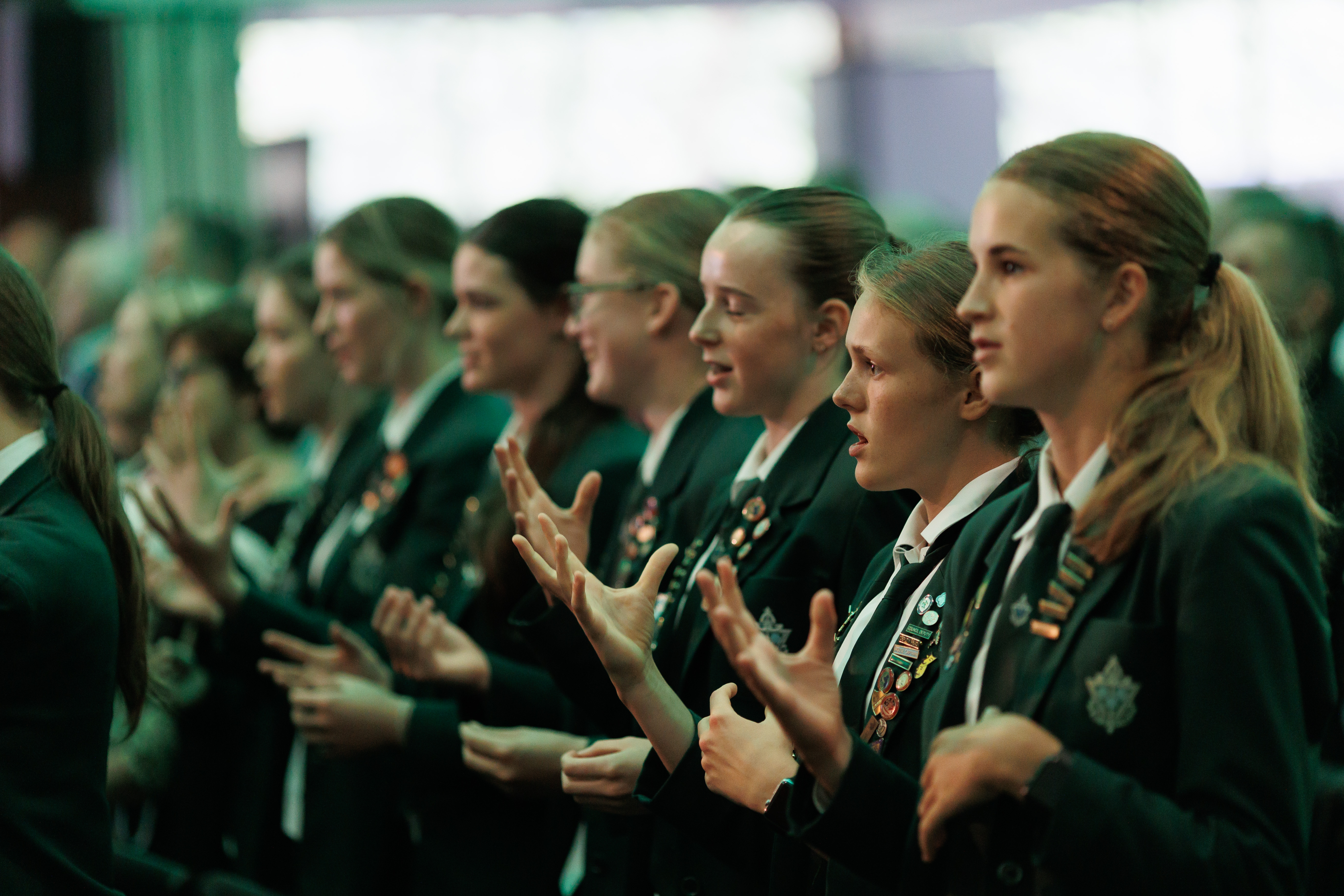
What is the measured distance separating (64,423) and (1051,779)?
5.29ft

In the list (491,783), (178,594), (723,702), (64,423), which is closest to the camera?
(723,702)

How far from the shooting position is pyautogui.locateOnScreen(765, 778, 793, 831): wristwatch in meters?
1.67

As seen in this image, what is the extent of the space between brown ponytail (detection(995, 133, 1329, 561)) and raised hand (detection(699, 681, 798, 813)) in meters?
0.50

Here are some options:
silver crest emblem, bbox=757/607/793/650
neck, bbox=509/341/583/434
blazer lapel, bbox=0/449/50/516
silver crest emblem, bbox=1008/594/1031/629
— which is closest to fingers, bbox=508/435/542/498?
silver crest emblem, bbox=757/607/793/650

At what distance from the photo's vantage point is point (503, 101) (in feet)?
30.8

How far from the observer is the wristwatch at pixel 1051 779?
53.4 inches

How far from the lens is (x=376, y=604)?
3.40m

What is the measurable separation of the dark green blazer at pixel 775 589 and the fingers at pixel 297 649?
1.11 meters

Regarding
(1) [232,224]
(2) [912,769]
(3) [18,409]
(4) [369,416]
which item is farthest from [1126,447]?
(1) [232,224]

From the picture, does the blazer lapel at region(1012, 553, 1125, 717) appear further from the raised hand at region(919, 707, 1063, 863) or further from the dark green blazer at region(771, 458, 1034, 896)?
the dark green blazer at region(771, 458, 1034, 896)

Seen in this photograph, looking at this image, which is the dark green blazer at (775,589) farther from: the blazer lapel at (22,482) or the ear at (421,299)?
the ear at (421,299)

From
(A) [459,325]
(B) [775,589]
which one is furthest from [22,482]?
(A) [459,325]

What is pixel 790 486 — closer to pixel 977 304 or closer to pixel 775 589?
pixel 775 589

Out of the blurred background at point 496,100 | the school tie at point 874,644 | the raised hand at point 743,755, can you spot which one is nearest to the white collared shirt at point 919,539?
the school tie at point 874,644
